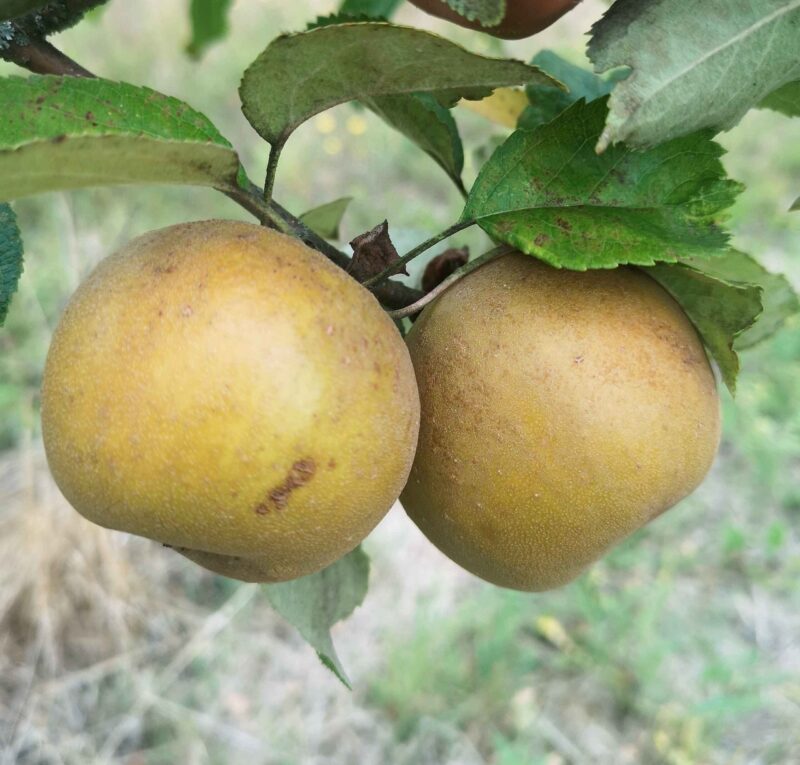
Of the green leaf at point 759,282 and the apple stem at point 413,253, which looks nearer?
the apple stem at point 413,253

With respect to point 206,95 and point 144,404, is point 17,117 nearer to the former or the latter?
point 144,404

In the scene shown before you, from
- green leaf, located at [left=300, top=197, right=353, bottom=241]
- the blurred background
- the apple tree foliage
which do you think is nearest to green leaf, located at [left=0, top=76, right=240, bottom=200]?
the apple tree foliage

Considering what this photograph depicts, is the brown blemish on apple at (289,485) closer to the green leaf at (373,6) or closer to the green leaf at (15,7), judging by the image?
the green leaf at (15,7)

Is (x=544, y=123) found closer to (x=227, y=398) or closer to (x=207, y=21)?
(x=227, y=398)

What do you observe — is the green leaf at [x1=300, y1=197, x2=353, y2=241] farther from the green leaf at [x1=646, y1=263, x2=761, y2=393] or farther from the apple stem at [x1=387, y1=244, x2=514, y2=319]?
the green leaf at [x1=646, y1=263, x2=761, y2=393]

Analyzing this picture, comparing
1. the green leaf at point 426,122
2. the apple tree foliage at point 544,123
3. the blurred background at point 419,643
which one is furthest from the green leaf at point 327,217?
the blurred background at point 419,643

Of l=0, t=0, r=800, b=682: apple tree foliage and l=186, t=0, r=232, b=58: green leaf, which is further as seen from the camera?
l=186, t=0, r=232, b=58: green leaf
